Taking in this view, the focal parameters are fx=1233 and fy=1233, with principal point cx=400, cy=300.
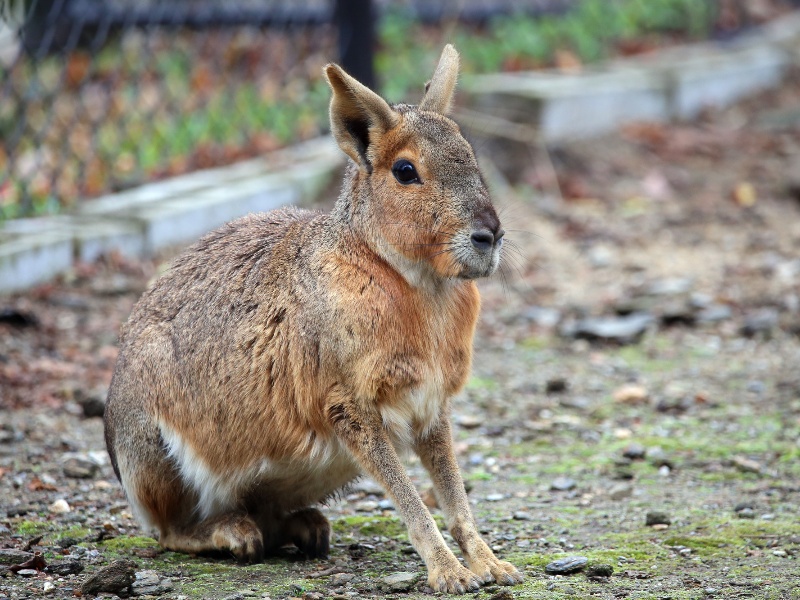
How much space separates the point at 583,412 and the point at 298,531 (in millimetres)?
2003

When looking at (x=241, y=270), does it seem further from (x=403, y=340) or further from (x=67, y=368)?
(x=67, y=368)

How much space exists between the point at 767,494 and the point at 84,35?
5158 millimetres

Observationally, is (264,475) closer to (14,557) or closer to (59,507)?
(14,557)

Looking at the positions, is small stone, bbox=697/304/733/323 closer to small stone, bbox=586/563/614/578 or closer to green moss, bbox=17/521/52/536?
small stone, bbox=586/563/614/578

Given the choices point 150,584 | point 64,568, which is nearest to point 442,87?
point 150,584

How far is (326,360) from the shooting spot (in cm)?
354

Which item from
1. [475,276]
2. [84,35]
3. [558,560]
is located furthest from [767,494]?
[84,35]

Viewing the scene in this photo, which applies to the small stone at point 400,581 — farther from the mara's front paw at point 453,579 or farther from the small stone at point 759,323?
the small stone at point 759,323

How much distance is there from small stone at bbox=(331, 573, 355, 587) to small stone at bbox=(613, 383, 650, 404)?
2318mm

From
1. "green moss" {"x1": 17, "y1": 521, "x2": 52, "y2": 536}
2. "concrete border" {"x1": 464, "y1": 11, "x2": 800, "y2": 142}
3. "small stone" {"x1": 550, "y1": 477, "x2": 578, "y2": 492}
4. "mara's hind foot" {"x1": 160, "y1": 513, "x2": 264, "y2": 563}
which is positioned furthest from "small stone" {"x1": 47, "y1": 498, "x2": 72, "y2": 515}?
"concrete border" {"x1": 464, "y1": 11, "x2": 800, "y2": 142}

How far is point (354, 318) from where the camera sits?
138 inches

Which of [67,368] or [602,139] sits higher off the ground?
[602,139]

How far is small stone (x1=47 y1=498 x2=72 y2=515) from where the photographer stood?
163 inches

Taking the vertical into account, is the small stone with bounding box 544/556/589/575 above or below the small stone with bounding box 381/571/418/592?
above
